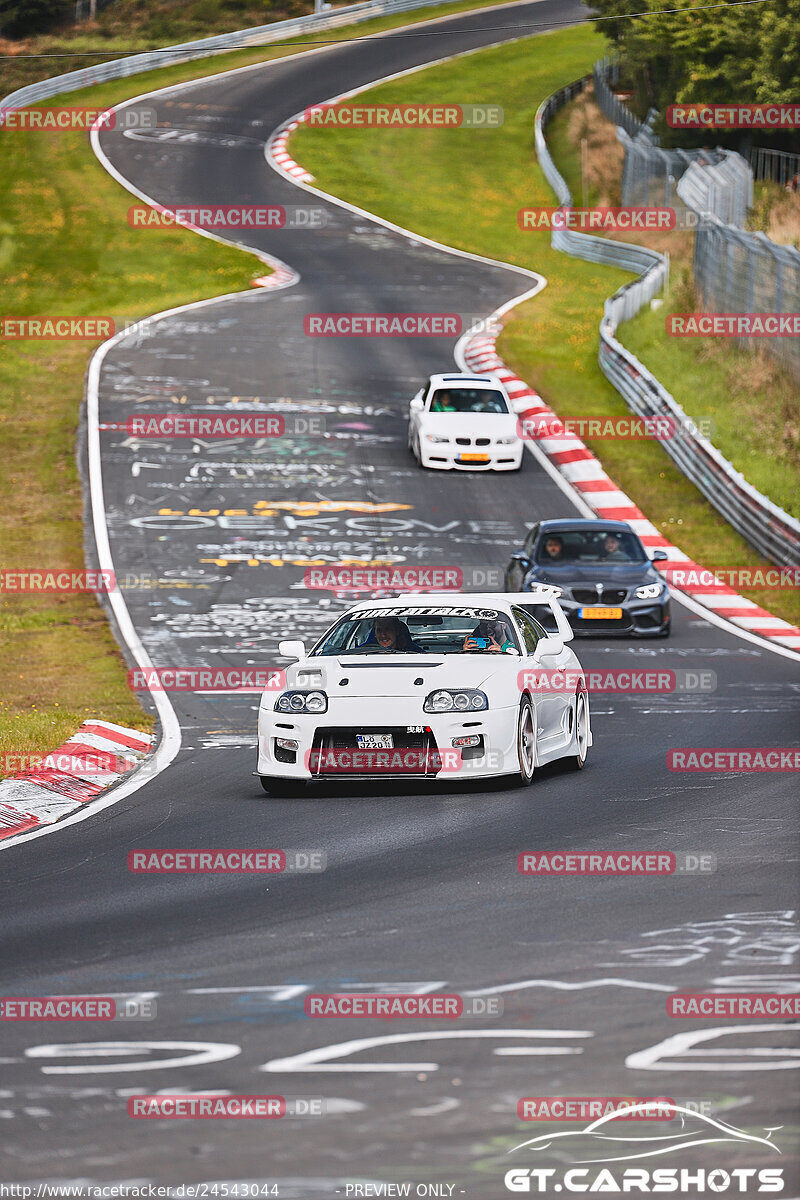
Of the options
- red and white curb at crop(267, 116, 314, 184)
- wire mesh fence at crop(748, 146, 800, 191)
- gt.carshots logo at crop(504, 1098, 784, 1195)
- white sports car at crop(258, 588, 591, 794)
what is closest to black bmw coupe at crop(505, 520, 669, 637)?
white sports car at crop(258, 588, 591, 794)

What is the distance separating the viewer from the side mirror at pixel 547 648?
1348 cm

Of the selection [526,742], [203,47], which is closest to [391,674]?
[526,742]

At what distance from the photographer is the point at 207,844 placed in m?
10.8

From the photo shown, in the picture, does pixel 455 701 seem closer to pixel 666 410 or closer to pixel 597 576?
pixel 597 576

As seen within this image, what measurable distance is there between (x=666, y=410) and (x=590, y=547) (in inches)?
393

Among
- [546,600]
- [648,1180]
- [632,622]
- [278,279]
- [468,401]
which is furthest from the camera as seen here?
[278,279]

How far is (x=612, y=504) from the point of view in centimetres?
2911

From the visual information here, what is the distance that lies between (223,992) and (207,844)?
3376 millimetres

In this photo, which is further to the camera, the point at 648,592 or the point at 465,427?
the point at 465,427

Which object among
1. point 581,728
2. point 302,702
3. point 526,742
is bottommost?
point 581,728

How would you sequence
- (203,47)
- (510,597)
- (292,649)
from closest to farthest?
(292,649), (510,597), (203,47)

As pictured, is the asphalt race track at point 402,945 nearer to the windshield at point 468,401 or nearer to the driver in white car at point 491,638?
the driver in white car at point 491,638

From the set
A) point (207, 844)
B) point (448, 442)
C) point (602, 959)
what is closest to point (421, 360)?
point (448, 442)

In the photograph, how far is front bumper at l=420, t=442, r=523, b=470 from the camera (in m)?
31.1
